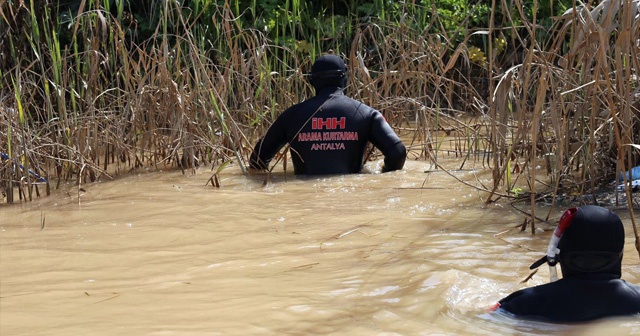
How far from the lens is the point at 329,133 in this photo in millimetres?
6184

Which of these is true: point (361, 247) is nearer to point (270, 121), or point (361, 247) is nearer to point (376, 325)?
point (376, 325)

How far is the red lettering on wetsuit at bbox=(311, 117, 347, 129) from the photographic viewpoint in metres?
6.15

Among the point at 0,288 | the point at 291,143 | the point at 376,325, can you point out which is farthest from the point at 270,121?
the point at 376,325

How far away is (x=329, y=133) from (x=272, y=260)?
88.8 inches

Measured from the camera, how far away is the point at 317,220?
4.92m

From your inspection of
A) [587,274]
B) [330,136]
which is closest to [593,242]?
[587,274]

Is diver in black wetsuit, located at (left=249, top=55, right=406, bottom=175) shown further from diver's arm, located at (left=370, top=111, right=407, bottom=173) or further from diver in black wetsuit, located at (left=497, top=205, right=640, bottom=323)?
diver in black wetsuit, located at (left=497, top=205, right=640, bottom=323)

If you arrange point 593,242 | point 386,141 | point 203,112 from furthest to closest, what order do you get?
point 203,112 → point 386,141 → point 593,242

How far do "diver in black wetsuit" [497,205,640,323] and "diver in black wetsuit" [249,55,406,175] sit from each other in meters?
3.29

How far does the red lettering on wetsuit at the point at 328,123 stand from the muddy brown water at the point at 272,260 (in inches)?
12.9

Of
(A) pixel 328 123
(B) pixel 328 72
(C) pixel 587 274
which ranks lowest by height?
(C) pixel 587 274

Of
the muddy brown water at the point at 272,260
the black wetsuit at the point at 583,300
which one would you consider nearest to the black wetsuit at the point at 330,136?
the muddy brown water at the point at 272,260

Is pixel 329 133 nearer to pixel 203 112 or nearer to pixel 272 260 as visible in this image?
pixel 203 112

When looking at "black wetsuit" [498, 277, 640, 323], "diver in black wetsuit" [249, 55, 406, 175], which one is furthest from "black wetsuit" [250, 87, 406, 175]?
"black wetsuit" [498, 277, 640, 323]
